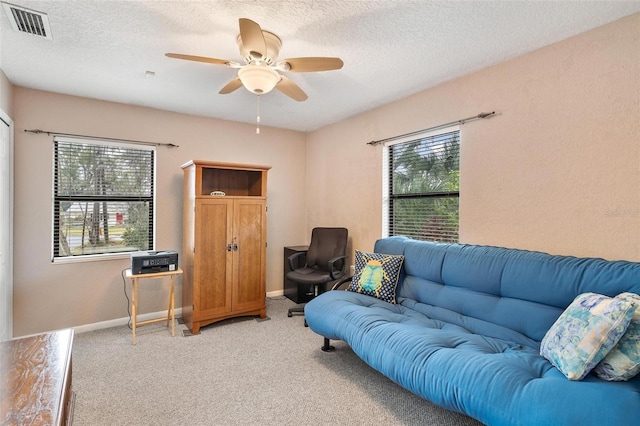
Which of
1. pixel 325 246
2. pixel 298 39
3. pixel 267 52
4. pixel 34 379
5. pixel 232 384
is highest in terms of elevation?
pixel 298 39

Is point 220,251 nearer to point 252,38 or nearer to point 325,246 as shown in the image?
point 325,246

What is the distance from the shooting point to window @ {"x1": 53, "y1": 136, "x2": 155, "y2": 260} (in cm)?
326

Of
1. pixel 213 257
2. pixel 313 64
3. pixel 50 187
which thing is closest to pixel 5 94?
pixel 50 187

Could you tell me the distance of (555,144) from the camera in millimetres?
2213

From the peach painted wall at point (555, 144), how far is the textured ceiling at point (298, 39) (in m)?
0.15

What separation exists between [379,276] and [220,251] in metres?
1.75

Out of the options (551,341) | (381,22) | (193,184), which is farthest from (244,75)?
(551,341)

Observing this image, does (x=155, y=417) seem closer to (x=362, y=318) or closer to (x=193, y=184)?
(x=362, y=318)

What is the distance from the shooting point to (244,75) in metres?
2.04

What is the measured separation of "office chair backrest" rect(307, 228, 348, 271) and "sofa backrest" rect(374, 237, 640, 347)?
117 cm

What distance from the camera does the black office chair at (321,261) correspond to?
3588 mm

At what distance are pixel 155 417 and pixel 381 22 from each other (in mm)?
2858

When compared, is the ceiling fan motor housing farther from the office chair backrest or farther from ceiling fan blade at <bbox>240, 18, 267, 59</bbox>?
the office chair backrest

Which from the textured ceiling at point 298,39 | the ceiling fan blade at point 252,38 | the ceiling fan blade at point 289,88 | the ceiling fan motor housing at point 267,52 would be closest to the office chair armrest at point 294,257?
the textured ceiling at point 298,39
